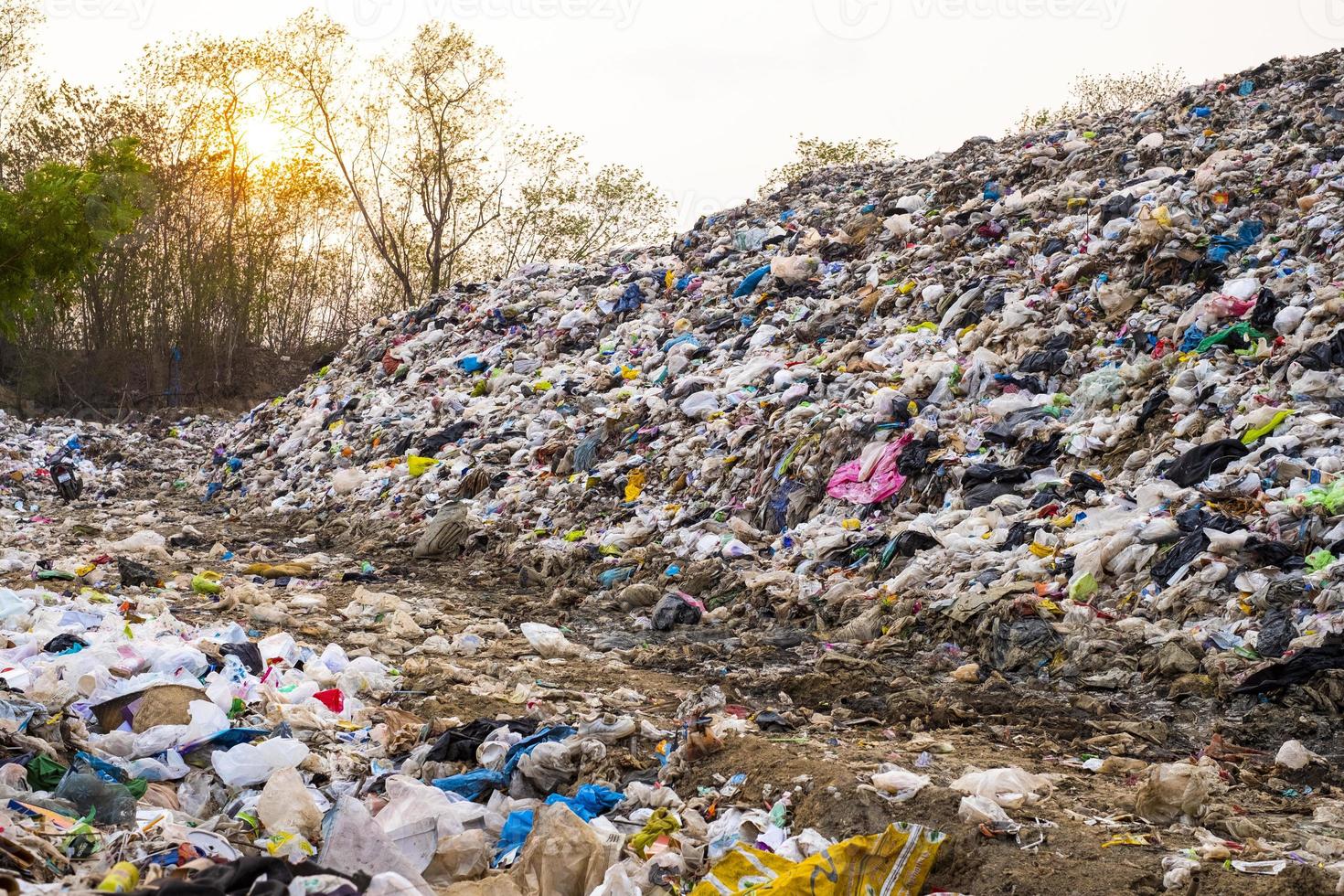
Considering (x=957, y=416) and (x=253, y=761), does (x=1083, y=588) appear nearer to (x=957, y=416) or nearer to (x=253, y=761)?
(x=957, y=416)

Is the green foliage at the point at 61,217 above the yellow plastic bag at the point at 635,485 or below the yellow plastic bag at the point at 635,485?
above

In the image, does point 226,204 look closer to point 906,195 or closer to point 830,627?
point 906,195

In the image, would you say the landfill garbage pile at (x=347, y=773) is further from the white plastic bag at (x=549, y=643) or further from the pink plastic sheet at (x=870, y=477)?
the pink plastic sheet at (x=870, y=477)

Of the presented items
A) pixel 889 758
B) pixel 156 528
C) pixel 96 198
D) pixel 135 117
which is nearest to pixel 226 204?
pixel 135 117

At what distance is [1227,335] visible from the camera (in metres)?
6.14

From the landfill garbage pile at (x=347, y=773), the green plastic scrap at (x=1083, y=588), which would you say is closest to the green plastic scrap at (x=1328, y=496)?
the green plastic scrap at (x=1083, y=588)

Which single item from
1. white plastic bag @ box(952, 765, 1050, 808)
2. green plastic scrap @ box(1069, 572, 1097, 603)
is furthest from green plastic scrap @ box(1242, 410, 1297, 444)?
white plastic bag @ box(952, 765, 1050, 808)

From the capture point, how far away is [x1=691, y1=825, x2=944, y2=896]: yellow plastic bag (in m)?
2.25

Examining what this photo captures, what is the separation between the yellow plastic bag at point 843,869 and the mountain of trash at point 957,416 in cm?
213

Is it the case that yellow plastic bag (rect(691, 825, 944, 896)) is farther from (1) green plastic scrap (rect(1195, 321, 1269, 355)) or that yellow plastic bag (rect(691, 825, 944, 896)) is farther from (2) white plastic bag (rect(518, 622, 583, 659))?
(1) green plastic scrap (rect(1195, 321, 1269, 355))

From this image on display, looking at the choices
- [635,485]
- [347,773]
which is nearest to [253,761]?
[347,773]

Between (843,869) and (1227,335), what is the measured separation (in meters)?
5.17

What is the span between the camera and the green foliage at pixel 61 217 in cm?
961

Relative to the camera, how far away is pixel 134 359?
20953 millimetres
